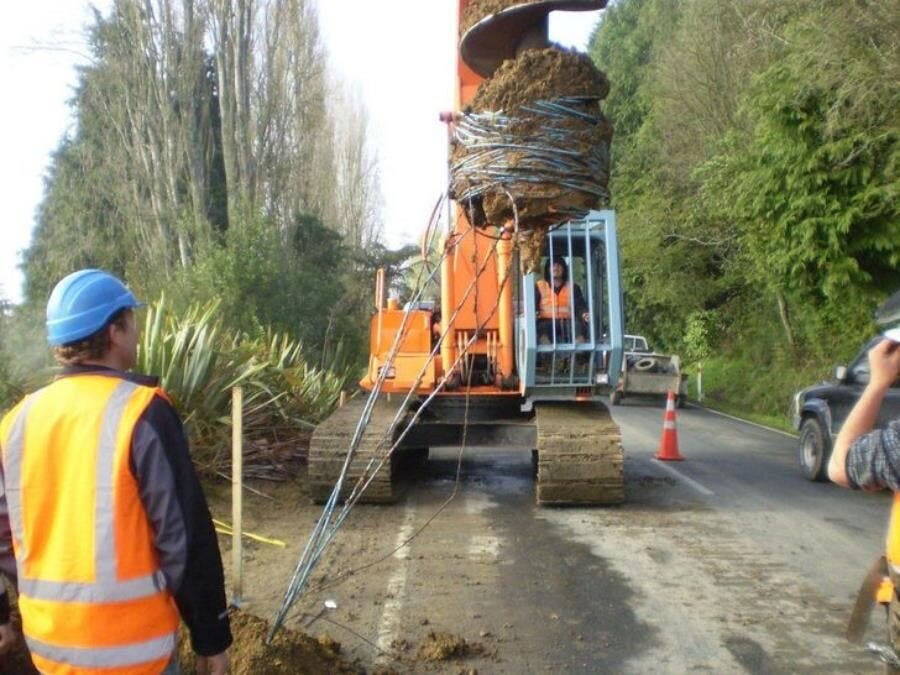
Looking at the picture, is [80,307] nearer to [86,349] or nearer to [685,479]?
[86,349]

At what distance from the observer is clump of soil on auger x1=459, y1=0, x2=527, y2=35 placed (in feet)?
13.6

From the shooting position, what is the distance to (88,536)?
252cm

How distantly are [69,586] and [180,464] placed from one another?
0.43m

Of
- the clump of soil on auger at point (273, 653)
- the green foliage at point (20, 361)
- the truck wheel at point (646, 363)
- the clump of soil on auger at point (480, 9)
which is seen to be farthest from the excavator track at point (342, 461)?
the truck wheel at point (646, 363)

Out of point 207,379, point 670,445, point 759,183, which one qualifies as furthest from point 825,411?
point 759,183

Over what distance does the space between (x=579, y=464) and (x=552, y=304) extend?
1.49m

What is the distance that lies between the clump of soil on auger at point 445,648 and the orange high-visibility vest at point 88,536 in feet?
8.72

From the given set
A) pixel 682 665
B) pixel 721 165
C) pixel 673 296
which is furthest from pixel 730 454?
pixel 673 296

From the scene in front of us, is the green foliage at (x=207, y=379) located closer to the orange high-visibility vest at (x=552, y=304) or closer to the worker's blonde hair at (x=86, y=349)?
the orange high-visibility vest at (x=552, y=304)

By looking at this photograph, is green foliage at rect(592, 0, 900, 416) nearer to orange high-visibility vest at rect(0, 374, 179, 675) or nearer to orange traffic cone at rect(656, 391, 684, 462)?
orange traffic cone at rect(656, 391, 684, 462)

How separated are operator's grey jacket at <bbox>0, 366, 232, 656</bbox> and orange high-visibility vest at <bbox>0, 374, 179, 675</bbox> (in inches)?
1.2

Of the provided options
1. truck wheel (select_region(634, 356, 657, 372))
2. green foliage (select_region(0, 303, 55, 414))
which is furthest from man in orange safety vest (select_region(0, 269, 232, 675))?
truck wheel (select_region(634, 356, 657, 372))

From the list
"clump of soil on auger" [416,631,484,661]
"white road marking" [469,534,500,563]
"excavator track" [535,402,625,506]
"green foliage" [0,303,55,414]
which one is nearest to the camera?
"clump of soil on auger" [416,631,484,661]

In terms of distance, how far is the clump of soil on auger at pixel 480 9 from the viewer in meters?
4.15
